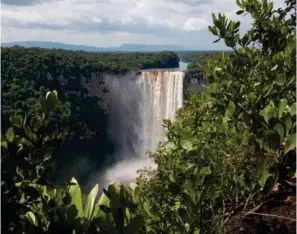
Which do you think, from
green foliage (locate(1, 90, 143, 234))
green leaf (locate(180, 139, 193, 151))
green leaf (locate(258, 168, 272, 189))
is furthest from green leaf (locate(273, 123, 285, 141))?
green foliage (locate(1, 90, 143, 234))

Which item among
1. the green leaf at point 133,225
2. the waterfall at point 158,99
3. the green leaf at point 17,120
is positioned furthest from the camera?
the waterfall at point 158,99

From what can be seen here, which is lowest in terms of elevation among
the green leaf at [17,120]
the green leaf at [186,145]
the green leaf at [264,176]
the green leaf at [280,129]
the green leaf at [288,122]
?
the green leaf at [264,176]

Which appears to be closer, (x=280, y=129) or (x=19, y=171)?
(x=19, y=171)

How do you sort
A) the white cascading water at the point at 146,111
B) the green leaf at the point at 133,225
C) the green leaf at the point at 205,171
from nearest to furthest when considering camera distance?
the green leaf at the point at 133,225 < the green leaf at the point at 205,171 < the white cascading water at the point at 146,111

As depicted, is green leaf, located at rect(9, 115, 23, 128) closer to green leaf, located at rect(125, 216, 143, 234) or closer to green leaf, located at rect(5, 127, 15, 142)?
green leaf, located at rect(5, 127, 15, 142)

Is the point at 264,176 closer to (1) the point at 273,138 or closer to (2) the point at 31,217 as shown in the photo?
(1) the point at 273,138

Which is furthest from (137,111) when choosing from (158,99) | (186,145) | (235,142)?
(186,145)

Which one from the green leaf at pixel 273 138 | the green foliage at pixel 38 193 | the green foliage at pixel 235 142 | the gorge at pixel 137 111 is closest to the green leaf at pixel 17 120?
the green foliage at pixel 38 193

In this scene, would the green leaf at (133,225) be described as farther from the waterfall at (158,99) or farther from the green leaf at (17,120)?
the waterfall at (158,99)
